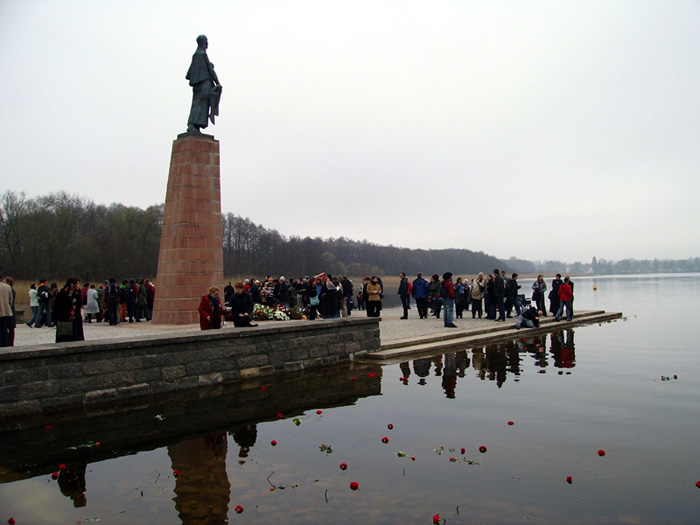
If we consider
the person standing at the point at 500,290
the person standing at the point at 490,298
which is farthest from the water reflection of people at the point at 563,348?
the person standing at the point at 490,298

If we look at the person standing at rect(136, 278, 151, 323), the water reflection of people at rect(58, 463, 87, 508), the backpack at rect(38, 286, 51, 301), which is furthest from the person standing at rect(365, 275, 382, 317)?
the water reflection of people at rect(58, 463, 87, 508)

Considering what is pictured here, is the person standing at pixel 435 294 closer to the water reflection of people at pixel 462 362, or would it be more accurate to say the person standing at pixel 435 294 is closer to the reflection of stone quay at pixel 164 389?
the water reflection of people at pixel 462 362

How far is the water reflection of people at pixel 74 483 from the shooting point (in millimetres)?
4812

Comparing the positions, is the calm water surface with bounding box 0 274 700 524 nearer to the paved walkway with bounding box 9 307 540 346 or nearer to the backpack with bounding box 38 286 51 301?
the paved walkway with bounding box 9 307 540 346

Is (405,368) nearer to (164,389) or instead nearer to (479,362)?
(479,362)

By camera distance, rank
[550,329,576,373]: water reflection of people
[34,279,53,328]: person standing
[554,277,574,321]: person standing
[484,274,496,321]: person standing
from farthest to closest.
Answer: [484,274,496,321]: person standing < [554,277,574,321]: person standing < [34,279,53,328]: person standing < [550,329,576,373]: water reflection of people

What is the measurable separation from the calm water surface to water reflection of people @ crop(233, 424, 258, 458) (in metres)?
0.03

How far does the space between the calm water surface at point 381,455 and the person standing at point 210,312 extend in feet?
5.60

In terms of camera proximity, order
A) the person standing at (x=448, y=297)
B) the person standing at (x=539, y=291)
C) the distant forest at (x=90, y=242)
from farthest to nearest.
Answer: the distant forest at (x=90, y=242), the person standing at (x=539, y=291), the person standing at (x=448, y=297)

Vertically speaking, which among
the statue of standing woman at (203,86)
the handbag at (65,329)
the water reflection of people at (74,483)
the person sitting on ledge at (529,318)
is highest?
the statue of standing woman at (203,86)

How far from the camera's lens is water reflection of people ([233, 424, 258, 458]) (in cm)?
602

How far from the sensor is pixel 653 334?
55.1 ft

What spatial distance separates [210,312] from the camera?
10.4 metres

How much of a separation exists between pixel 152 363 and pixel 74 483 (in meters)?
3.32
